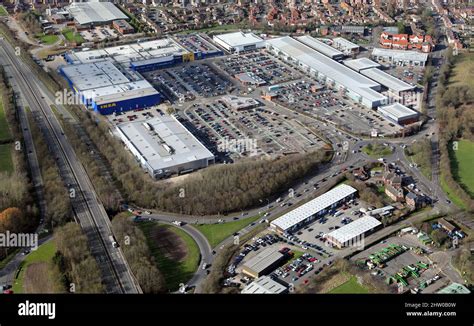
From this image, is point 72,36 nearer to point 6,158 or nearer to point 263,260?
point 6,158

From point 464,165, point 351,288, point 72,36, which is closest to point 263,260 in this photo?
point 351,288

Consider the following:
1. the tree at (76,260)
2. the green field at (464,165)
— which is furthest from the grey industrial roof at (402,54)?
the tree at (76,260)

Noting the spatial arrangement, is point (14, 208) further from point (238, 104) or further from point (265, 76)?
point (265, 76)

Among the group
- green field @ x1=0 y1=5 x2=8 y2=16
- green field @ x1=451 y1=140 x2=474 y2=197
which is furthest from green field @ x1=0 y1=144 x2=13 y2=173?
green field @ x1=0 y1=5 x2=8 y2=16

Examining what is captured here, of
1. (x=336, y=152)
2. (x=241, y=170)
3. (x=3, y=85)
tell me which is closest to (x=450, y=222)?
(x=336, y=152)

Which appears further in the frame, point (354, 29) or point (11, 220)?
point (354, 29)

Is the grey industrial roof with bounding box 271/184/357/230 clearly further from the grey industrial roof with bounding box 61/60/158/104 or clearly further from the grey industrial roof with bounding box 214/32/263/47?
the grey industrial roof with bounding box 214/32/263/47

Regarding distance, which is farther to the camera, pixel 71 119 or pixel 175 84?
pixel 175 84
